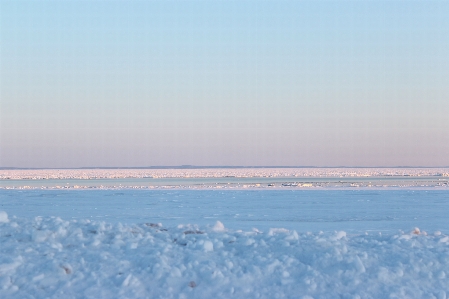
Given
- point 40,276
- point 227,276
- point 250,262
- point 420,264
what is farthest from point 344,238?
point 40,276

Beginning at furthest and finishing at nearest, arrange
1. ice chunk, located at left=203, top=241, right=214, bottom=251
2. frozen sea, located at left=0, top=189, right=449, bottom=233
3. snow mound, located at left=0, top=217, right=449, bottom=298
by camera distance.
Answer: frozen sea, located at left=0, top=189, right=449, bottom=233 → ice chunk, located at left=203, top=241, right=214, bottom=251 → snow mound, located at left=0, top=217, right=449, bottom=298

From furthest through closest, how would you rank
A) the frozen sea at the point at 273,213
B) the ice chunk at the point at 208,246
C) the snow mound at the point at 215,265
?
the frozen sea at the point at 273,213, the ice chunk at the point at 208,246, the snow mound at the point at 215,265

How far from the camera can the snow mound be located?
508cm

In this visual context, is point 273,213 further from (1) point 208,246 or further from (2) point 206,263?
(2) point 206,263

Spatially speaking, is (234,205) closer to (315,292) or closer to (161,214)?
(161,214)

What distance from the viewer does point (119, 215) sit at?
41.2 feet

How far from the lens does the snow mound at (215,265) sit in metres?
5.08

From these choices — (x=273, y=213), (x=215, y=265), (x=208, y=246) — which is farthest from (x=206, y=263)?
(x=273, y=213)

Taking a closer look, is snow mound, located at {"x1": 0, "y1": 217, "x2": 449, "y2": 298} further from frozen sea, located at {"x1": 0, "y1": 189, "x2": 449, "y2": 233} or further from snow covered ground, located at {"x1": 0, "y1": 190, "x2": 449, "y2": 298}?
frozen sea, located at {"x1": 0, "y1": 189, "x2": 449, "y2": 233}

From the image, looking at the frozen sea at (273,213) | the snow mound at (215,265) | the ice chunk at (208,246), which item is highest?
the ice chunk at (208,246)

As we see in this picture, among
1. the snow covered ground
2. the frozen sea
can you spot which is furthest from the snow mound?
the frozen sea

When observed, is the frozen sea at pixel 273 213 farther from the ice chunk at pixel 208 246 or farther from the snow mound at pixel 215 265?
the ice chunk at pixel 208 246

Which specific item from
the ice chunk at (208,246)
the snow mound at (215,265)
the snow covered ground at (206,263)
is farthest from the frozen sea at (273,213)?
the ice chunk at (208,246)

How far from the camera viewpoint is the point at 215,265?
5500 mm
